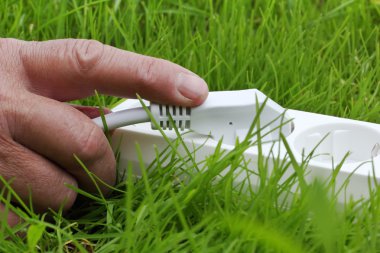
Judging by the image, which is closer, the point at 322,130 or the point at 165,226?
the point at 165,226

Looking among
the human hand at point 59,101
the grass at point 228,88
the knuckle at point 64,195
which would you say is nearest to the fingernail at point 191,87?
the human hand at point 59,101

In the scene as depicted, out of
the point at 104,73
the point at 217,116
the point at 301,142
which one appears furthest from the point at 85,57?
the point at 301,142

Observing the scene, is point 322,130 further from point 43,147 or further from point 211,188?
point 43,147

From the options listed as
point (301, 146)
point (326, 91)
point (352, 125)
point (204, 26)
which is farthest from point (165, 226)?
point (204, 26)

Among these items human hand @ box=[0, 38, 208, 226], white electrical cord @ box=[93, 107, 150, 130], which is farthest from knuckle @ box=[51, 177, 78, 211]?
white electrical cord @ box=[93, 107, 150, 130]

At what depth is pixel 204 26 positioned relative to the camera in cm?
204

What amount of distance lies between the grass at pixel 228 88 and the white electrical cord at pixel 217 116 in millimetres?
70

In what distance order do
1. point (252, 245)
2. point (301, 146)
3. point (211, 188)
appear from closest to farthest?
point (252, 245) < point (211, 188) < point (301, 146)

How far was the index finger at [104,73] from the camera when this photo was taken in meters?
1.35

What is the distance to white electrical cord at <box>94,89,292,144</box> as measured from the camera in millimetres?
1401

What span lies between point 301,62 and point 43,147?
726 millimetres

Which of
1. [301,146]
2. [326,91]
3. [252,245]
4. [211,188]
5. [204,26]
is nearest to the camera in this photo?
[252,245]

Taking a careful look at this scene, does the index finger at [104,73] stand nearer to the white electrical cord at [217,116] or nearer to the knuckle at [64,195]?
the white electrical cord at [217,116]

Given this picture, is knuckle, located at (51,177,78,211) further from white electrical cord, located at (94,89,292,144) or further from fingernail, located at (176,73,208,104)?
fingernail, located at (176,73,208,104)
